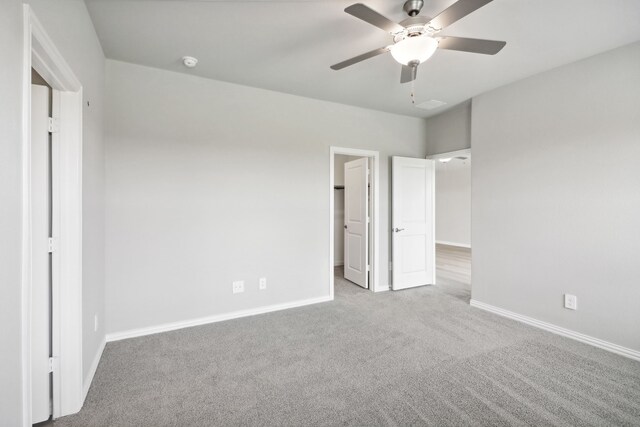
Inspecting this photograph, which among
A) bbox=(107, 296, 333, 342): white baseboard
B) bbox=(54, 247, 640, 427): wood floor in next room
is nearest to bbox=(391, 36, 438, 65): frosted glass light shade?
bbox=(54, 247, 640, 427): wood floor in next room

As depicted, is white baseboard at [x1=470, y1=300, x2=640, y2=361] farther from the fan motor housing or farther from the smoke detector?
the smoke detector

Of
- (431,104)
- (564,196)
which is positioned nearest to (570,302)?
(564,196)

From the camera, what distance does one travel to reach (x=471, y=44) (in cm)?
182

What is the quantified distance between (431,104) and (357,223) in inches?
78.6

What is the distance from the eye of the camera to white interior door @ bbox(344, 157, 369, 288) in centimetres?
440

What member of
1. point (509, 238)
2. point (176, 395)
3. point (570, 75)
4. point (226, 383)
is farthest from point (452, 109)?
point (176, 395)

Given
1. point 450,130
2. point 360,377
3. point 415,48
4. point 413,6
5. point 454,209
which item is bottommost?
point 360,377

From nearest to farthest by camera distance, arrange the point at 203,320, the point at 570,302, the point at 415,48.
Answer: the point at 415,48 → the point at 570,302 → the point at 203,320

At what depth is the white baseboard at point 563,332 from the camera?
2490 mm

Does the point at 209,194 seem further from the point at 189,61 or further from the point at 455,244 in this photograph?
the point at 455,244

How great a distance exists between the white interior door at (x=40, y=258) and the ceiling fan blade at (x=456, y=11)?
2375mm

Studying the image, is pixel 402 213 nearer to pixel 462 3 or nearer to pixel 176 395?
pixel 462 3

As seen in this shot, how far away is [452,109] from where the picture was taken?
13.7 ft

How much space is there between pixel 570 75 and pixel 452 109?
1459 millimetres
